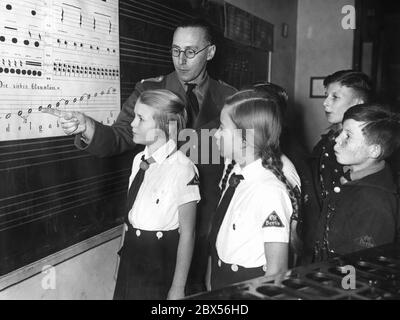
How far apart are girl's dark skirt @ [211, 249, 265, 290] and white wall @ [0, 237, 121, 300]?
0.63 m

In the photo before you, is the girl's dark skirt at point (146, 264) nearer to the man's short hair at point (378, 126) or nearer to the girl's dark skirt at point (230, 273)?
the girl's dark skirt at point (230, 273)

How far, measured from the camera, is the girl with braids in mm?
1482

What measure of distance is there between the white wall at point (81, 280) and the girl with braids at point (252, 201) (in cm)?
62

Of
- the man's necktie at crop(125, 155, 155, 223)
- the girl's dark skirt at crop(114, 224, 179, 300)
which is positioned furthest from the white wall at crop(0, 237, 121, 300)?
the man's necktie at crop(125, 155, 155, 223)

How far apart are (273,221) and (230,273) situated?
26 cm

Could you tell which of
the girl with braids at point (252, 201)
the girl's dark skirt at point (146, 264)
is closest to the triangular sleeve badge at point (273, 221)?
the girl with braids at point (252, 201)

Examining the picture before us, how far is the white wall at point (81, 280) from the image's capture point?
1.64m

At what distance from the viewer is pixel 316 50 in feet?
15.2

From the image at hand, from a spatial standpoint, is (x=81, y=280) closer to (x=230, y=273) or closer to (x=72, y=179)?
(x=72, y=179)

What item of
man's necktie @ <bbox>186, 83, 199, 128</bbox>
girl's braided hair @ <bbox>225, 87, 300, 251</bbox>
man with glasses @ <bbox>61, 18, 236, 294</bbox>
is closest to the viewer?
girl's braided hair @ <bbox>225, 87, 300, 251</bbox>

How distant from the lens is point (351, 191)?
1.82m

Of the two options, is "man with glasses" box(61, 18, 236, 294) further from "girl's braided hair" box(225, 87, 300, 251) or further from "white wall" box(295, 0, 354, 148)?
"white wall" box(295, 0, 354, 148)
